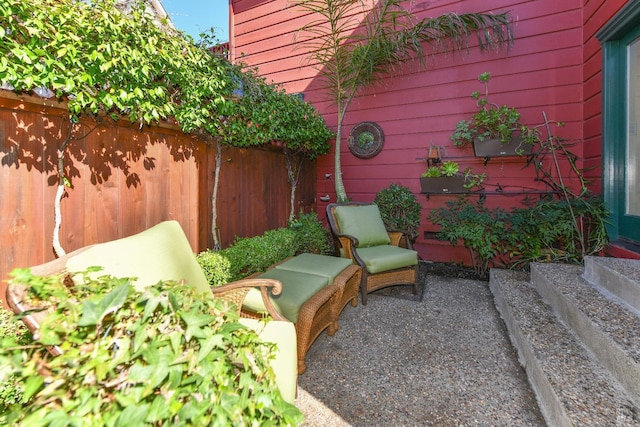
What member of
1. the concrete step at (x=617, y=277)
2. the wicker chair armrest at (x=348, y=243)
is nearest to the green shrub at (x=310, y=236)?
the wicker chair armrest at (x=348, y=243)

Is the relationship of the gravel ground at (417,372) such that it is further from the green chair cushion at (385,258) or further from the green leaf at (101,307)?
the green leaf at (101,307)

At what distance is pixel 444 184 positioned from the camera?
12.1 ft

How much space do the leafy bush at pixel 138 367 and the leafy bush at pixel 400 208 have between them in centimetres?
333

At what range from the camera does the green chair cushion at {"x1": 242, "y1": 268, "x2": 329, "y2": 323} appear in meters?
1.57

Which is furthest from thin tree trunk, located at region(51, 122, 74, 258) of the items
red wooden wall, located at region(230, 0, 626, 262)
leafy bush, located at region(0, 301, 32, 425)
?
red wooden wall, located at region(230, 0, 626, 262)

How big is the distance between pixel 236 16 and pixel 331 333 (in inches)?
232

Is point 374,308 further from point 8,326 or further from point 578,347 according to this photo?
point 8,326

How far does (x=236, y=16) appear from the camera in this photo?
17.7ft

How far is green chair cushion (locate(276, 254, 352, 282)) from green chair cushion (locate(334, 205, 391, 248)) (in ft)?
2.12

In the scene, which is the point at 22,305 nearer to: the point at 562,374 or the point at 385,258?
the point at 562,374

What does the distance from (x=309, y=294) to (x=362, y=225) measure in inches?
59.0

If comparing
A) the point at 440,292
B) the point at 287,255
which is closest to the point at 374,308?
the point at 440,292

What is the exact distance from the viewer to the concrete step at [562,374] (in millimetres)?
1183

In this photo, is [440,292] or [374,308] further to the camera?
[440,292]
